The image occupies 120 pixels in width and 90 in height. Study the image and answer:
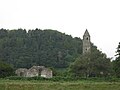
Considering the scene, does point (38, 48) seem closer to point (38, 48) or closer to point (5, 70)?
point (38, 48)

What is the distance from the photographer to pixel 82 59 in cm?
6656

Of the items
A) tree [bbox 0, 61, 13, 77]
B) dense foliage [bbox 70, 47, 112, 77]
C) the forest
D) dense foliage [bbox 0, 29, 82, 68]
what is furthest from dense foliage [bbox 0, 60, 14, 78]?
dense foliage [bbox 0, 29, 82, 68]

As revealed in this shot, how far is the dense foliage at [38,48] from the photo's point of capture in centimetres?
12219

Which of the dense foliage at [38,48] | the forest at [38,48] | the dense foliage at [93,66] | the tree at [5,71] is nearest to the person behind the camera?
the dense foliage at [93,66]

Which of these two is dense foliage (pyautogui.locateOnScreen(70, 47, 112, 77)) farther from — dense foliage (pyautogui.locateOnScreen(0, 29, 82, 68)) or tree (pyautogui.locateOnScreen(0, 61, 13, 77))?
dense foliage (pyautogui.locateOnScreen(0, 29, 82, 68))

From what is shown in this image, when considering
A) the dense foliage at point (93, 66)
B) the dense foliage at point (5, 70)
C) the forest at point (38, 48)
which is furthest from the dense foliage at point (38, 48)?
the dense foliage at point (93, 66)

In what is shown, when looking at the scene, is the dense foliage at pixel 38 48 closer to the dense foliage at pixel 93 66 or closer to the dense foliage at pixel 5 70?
the dense foliage at pixel 5 70

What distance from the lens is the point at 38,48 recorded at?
13525cm

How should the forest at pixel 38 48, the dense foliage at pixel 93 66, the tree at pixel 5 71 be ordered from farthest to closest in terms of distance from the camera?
the forest at pixel 38 48 < the tree at pixel 5 71 < the dense foliage at pixel 93 66

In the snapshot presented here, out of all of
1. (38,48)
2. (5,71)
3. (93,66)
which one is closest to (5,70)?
(5,71)

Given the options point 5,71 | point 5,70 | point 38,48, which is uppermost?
point 38,48

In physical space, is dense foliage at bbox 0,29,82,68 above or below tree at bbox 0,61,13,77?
above

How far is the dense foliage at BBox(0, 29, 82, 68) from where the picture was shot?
122 meters

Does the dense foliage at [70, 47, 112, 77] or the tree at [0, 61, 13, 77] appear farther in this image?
the tree at [0, 61, 13, 77]
